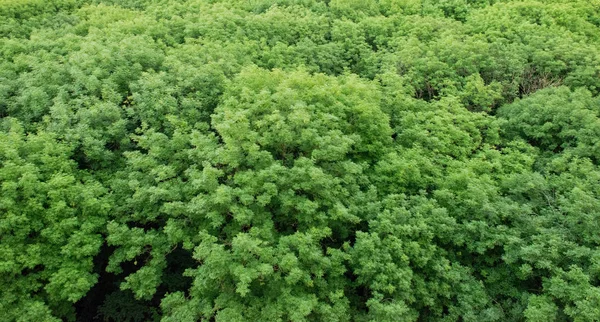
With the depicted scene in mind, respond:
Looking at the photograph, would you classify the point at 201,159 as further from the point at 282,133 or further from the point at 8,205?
the point at 8,205

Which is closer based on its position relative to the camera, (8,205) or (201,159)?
(8,205)

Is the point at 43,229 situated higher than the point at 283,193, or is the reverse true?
the point at 283,193

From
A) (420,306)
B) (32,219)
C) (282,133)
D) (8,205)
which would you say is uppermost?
(282,133)

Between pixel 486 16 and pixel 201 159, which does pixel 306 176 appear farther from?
pixel 486 16

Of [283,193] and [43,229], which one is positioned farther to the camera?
[283,193]

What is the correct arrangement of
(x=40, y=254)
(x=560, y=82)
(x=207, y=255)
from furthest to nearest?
(x=560, y=82), (x=40, y=254), (x=207, y=255)

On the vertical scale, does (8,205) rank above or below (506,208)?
above

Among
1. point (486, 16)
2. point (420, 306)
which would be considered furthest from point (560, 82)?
point (420, 306)

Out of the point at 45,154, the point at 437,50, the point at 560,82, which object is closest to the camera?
the point at 45,154
